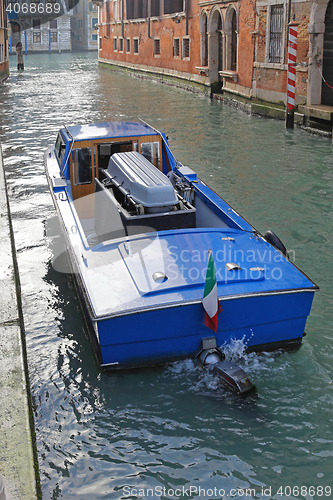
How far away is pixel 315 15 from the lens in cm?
1252

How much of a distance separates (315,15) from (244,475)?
11668 millimetres

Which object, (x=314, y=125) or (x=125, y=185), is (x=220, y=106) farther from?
(x=125, y=185)

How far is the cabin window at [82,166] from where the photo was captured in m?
6.09

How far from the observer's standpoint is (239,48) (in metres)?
17.3

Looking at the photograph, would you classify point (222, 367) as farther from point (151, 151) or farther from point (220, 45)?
point (220, 45)

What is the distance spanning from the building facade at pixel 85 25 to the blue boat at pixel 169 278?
2468 inches

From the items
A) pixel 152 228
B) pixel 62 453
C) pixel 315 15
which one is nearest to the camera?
pixel 62 453

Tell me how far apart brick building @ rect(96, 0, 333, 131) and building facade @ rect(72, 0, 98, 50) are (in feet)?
107

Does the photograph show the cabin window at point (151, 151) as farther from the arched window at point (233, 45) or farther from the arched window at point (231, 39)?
the arched window at point (233, 45)

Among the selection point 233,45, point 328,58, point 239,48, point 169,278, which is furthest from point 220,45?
point 169,278

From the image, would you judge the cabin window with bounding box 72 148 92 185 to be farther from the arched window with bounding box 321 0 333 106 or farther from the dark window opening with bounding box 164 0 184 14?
the dark window opening with bounding box 164 0 184 14

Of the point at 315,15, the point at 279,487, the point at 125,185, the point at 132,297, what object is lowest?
the point at 279,487

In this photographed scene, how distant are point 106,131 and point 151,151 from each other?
21.5 inches

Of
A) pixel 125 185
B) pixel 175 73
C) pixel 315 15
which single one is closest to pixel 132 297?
pixel 125 185
